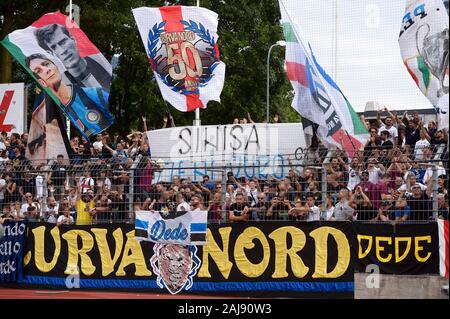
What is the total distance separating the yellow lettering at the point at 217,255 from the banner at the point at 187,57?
3854mm

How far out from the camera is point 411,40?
17.3 m

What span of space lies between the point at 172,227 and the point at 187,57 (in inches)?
171

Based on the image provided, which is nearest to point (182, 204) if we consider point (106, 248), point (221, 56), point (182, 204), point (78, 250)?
point (182, 204)

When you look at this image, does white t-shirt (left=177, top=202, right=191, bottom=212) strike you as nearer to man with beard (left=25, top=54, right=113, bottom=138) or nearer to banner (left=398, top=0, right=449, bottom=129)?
man with beard (left=25, top=54, right=113, bottom=138)

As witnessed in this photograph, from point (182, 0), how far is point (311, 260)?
28858mm

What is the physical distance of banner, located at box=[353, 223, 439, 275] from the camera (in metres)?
16.6

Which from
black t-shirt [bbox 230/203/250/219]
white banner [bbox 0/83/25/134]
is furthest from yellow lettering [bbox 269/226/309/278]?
white banner [bbox 0/83/25/134]

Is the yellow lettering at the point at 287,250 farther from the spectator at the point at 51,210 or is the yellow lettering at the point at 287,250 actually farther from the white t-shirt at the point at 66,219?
the spectator at the point at 51,210

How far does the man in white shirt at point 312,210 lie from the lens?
58.0ft

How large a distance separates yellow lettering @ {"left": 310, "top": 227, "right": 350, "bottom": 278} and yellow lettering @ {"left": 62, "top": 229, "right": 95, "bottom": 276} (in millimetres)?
5353

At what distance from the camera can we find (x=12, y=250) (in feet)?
70.9
